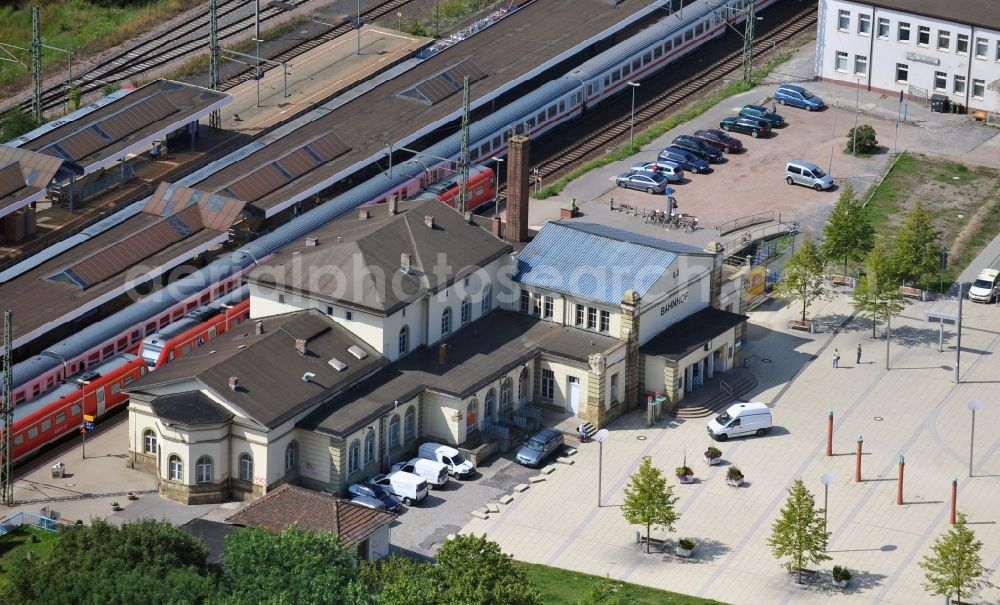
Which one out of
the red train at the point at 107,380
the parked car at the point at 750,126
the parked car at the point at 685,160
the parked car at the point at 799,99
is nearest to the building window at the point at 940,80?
the parked car at the point at 799,99

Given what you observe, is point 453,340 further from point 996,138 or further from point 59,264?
point 996,138

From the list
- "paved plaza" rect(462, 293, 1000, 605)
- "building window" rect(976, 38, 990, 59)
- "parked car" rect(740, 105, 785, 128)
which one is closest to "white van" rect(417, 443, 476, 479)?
"paved plaza" rect(462, 293, 1000, 605)

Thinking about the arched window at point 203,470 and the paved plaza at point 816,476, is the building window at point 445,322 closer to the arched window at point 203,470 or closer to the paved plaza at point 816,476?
the paved plaza at point 816,476

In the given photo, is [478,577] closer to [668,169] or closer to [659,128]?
[668,169]

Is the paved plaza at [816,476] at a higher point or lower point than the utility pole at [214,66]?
lower

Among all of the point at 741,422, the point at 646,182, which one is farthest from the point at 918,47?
the point at 741,422
